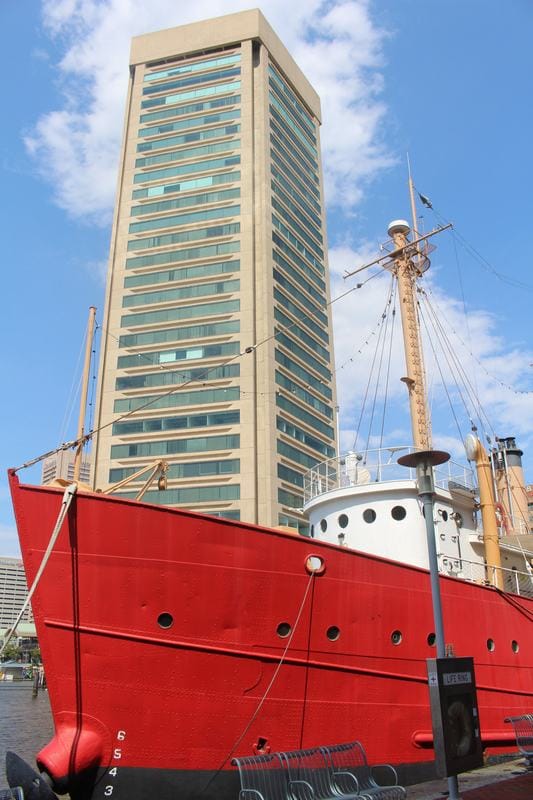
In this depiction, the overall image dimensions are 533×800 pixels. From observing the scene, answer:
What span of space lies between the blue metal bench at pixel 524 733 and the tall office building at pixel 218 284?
38.0 metres

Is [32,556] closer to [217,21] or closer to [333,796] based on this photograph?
[333,796]

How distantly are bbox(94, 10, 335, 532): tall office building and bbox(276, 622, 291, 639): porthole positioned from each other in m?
40.3

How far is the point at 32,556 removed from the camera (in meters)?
9.17

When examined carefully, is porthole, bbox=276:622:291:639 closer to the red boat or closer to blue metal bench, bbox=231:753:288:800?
the red boat

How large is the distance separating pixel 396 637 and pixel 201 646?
142 inches

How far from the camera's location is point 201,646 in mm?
9062

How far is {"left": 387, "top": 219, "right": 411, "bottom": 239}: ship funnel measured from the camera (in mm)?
18109

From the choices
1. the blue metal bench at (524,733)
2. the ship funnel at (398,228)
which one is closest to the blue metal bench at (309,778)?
the blue metal bench at (524,733)

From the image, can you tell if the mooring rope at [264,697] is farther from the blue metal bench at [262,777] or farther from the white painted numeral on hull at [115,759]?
the white painted numeral on hull at [115,759]

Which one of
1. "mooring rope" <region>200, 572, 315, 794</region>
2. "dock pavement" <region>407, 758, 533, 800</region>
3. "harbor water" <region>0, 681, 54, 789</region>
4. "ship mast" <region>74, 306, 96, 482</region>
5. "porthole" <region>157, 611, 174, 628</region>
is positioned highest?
"ship mast" <region>74, 306, 96, 482</region>

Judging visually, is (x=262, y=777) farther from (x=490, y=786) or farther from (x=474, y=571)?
(x=474, y=571)

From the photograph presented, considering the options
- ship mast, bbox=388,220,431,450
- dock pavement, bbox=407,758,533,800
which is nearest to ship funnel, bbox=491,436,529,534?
ship mast, bbox=388,220,431,450

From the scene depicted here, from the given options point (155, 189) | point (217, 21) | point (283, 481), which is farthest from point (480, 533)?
point (217, 21)

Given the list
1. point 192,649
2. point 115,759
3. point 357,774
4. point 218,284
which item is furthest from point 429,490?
point 218,284
